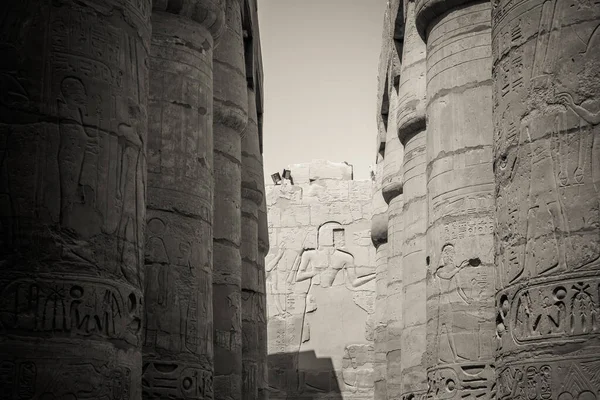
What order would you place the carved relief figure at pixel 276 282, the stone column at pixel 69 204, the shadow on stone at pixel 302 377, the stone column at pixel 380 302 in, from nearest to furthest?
the stone column at pixel 69 204, the stone column at pixel 380 302, the shadow on stone at pixel 302 377, the carved relief figure at pixel 276 282

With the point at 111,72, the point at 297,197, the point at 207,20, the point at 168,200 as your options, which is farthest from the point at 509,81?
the point at 297,197

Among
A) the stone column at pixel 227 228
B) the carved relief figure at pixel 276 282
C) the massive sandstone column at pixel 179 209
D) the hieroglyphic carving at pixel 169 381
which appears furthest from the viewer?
the carved relief figure at pixel 276 282

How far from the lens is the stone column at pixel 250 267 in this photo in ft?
45.7

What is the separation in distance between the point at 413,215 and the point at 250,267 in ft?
12.1

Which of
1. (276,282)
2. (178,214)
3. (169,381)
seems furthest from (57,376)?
(276,282)

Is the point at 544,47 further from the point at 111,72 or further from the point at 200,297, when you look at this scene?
the point at 200,297

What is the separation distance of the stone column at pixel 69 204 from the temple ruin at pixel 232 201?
11 mm

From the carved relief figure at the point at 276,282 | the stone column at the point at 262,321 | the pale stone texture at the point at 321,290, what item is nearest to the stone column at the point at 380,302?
the stone column at the point at 262,321

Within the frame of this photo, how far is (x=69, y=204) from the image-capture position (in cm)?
518

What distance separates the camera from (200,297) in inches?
345

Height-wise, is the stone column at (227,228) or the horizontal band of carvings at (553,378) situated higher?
the stone column at (227,228)

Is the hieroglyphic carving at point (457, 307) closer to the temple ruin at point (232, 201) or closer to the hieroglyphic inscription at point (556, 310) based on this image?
the temple ruin at point (232, 201)

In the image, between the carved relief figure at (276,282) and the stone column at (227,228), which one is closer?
the stone column at (227,228)

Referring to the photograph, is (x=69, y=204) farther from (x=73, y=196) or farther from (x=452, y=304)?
(x=452, y=304)
